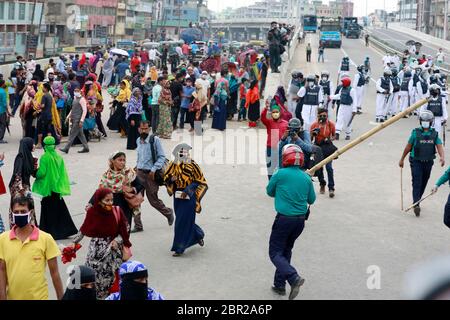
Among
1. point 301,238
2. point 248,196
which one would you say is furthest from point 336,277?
point 248,196

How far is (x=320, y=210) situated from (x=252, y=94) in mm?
10117

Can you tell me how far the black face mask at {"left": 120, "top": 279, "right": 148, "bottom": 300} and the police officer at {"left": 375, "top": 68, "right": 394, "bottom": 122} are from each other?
724 inches

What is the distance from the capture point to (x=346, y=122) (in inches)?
752

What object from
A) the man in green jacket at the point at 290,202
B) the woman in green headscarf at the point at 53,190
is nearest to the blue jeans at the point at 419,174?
the man in green jacket at the point at 290,202

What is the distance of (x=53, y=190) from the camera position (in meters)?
9.98

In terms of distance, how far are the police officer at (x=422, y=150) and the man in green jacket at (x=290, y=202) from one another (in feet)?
14.1

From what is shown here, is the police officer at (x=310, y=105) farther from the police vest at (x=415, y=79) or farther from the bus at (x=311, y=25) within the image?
the bus at (x=311, y=25)

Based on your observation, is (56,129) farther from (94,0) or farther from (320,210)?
(94,0)

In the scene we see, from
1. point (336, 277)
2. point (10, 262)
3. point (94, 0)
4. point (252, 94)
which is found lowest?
point (336, 277)

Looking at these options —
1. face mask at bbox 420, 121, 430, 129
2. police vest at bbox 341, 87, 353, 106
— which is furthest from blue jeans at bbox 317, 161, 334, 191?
police vest at bbox 341, 87, 353, 106

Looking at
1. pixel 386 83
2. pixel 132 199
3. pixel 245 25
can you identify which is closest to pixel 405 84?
pixel 386 83

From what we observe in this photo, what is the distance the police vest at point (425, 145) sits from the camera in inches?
459

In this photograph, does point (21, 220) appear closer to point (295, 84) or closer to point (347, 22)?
point (295, 84)

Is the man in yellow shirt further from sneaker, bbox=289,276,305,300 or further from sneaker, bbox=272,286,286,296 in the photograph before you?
sneaker, bbox=272,286,286,296
